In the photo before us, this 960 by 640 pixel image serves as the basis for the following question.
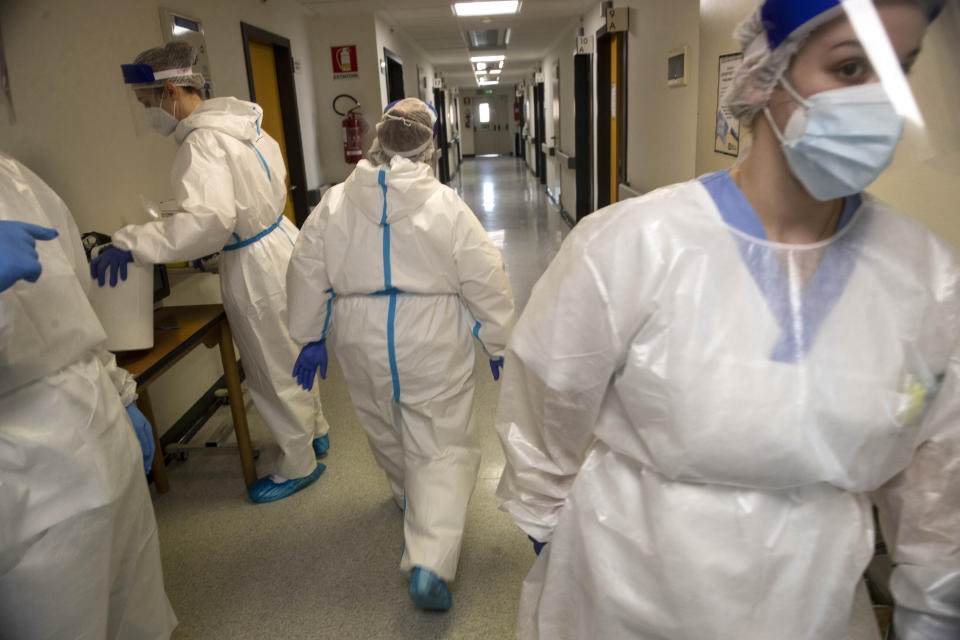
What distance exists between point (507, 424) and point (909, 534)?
0.62m

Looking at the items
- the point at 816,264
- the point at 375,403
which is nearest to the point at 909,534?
the point at 816,264

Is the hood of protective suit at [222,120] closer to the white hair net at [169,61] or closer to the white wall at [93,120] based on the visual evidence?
the white hair net at [169,61]

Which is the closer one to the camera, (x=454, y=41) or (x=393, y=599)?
(x=393, y=599)

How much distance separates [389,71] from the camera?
6930 mm

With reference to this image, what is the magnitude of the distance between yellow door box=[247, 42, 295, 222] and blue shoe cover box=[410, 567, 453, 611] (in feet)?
10.7

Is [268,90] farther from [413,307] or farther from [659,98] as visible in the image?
[413,307]

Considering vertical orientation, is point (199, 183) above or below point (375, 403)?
above

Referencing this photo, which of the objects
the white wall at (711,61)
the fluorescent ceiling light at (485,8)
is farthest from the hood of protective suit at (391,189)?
the fluorescent ceiling light at (485,8)

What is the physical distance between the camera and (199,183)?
2.12 meters

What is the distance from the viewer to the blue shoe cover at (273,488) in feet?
8.04

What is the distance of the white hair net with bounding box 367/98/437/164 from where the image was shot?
190 cm

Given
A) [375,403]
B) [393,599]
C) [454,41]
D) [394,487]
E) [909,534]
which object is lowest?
[393,599]

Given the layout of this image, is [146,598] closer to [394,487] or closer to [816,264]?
[394,487]

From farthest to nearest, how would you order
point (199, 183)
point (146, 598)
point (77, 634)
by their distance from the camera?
point (199, 183), point (146, 598), point (77, 634)
